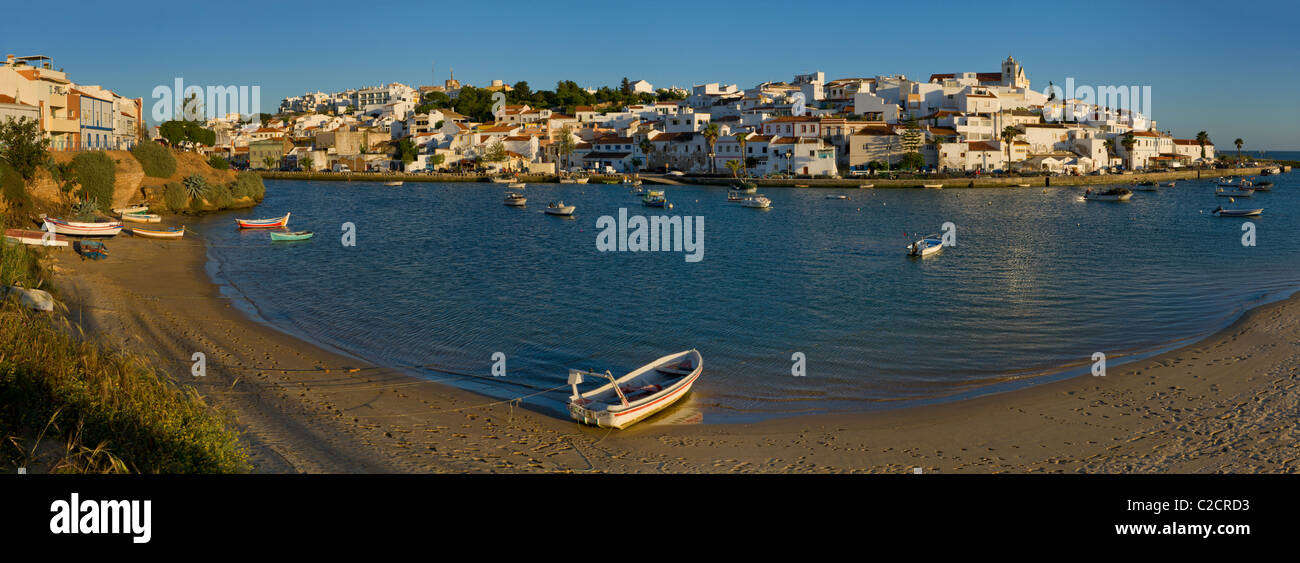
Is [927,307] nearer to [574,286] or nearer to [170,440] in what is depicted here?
[574,286]

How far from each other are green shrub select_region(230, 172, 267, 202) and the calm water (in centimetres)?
381

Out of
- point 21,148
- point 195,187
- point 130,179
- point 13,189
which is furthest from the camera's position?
point 195,187

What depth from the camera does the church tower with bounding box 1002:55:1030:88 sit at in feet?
331

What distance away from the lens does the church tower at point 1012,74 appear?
100938mm

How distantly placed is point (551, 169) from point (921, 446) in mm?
80553

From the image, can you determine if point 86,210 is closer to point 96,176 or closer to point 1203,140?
point 96,176

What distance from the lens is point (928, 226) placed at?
3894 centimetres

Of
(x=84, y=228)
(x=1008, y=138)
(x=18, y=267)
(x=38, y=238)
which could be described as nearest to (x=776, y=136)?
(x=1008, y=138)

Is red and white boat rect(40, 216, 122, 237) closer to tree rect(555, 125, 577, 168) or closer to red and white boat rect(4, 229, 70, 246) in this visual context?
red and white boat rect(4, 229, 70, 246)

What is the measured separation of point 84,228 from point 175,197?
13.5m

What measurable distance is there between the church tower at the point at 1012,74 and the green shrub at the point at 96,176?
9576 centimetres

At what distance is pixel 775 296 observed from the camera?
2025cm

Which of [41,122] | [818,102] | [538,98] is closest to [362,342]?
[41,122]

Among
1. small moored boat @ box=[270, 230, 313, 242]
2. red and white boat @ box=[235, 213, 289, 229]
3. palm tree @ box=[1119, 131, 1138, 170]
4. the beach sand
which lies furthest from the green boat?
palm tree @ box=[1119, 131, 1138, 170]
